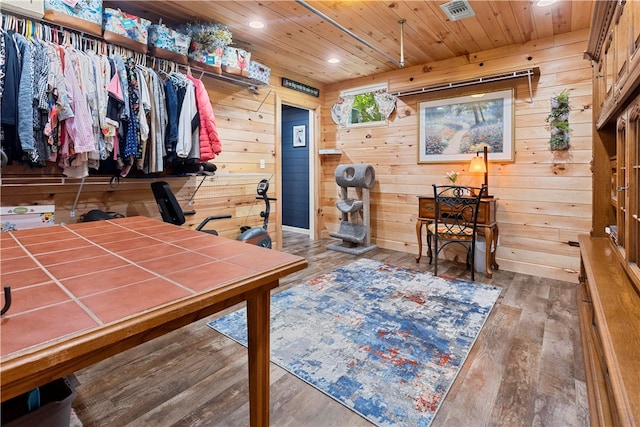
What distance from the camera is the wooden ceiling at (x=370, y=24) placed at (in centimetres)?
276

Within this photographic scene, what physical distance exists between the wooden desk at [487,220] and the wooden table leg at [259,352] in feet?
9.82

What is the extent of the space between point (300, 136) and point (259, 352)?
511 cm

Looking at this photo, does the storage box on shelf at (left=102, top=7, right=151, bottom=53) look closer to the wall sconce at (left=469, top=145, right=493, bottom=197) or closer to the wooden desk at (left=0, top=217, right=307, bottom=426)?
the wooden desk at (left=0, top=217, right=307, bottom=426)

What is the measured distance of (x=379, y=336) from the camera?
221cm

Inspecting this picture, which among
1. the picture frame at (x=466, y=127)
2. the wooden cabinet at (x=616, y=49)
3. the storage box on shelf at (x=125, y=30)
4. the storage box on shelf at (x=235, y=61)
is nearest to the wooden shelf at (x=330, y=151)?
the picture frame at (x=466, y=127)

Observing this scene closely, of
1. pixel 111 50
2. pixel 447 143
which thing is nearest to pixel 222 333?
pixel 111 50

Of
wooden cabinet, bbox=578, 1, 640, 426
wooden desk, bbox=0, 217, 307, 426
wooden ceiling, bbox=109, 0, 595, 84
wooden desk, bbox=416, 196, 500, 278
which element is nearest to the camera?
wooden desk, bbox=0, 217, 307, 426

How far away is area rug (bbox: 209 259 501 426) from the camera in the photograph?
1.66 metres

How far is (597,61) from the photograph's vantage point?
105 inches

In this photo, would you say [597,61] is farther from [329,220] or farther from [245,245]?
[329,220]

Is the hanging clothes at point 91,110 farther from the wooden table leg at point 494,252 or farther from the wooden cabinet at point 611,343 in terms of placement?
the wooden table leg at point 494,252

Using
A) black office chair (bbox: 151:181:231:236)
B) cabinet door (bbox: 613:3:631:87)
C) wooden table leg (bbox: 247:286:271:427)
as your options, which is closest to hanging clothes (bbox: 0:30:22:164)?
black office chair (bbox: 151:181:231:236)

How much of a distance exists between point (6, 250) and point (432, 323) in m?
2.35

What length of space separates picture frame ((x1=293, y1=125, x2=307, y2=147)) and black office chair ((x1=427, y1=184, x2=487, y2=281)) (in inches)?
113
